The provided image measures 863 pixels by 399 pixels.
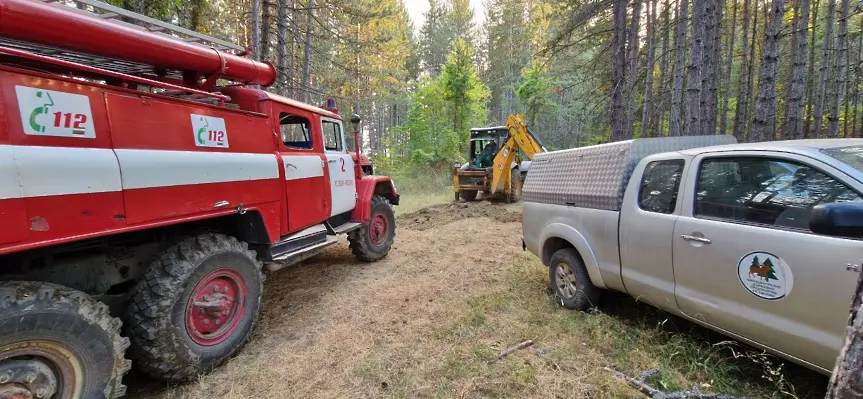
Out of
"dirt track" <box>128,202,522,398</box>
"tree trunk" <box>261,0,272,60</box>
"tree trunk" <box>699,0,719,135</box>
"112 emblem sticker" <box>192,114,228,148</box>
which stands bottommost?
"dirt track" <box>128,202,522,398</box>

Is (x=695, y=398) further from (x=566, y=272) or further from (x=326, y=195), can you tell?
(x=326, y=195)

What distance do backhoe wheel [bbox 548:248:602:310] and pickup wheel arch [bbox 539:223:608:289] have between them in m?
0.08

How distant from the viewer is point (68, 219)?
6.83 ft

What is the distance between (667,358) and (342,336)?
8.81 ft

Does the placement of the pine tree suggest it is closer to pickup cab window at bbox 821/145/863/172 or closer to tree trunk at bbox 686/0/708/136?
pickup cab window at bbox 821/145/863/172

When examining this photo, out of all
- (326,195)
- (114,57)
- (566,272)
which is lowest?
(566,272)

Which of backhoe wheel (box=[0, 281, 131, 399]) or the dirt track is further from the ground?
backhoe wheel (box=[0, 281, 131, 399])

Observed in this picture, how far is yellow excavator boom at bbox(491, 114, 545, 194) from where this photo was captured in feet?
34.8

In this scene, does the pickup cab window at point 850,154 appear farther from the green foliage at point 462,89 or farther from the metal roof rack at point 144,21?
Result: the green foliage at point 462,89

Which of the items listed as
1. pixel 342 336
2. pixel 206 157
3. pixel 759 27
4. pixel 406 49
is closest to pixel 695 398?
pixel 342 336

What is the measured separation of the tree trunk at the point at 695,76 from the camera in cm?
621

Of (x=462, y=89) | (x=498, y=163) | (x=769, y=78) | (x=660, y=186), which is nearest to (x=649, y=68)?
(x=498, y=163)

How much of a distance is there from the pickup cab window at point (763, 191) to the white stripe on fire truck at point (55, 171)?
395 cm

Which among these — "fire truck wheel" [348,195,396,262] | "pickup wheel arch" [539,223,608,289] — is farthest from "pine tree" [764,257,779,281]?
"fire truck wheel" [348,195,396,262]
